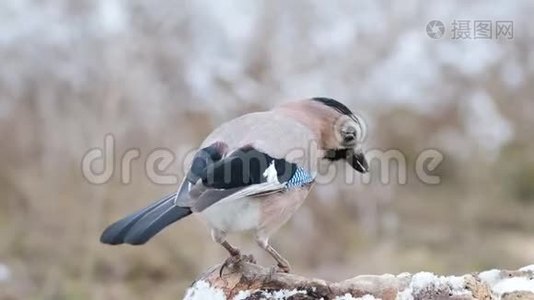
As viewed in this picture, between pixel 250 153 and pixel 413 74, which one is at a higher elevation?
pixel 413 74

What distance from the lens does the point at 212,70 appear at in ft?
22.3

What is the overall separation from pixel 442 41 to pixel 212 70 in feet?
6.83

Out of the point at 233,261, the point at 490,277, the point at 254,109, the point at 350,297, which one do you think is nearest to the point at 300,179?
the point at 233,261

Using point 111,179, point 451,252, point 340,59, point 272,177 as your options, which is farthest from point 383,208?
point 272,177

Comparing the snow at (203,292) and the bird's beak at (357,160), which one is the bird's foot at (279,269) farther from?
the bird's beak at (357,160)

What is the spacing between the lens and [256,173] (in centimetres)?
239

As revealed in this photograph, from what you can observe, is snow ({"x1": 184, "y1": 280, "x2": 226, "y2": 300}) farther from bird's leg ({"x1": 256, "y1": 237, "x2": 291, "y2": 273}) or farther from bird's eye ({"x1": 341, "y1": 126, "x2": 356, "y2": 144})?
bird's eye ({"x1": 341, "y1": 126, "x2": 356, "y2": 144})

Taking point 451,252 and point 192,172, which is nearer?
point 192,172

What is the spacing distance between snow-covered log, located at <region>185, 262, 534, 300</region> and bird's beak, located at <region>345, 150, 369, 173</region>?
1.71ft

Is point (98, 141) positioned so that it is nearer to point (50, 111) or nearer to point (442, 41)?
point (50, 111)

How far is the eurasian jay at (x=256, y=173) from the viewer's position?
231 cm

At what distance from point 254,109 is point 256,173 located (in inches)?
161

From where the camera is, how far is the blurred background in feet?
18.3

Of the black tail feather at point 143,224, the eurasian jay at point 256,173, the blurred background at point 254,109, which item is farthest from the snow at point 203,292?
the blurred background at point 254,109
